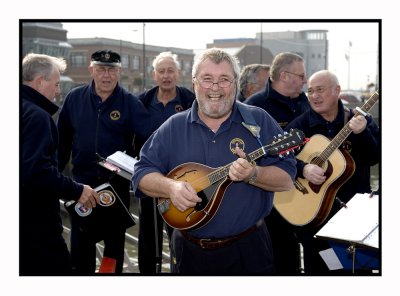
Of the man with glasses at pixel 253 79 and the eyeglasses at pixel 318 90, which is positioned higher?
the man with glasses at pixel 253 79

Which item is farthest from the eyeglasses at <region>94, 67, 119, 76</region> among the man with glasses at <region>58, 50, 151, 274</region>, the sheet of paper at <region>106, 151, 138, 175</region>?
the sheet of paper at <region>106, 151, 138, 175</region>

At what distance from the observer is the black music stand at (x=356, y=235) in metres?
3.89

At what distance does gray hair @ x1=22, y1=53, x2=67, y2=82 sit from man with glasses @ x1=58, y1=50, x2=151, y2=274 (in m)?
1.14

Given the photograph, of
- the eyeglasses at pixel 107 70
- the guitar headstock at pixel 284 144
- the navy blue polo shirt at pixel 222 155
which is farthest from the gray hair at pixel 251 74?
the guitar headstock at pixel 284 144

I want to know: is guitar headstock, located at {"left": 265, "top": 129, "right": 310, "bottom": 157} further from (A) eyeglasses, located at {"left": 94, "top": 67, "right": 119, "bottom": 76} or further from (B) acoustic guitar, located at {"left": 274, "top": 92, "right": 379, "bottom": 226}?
(A) eyeglasses, located at {"left": 94, "top": 67, "right": 119, "bottom": 76}

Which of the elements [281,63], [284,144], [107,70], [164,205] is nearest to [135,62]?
[107,70]

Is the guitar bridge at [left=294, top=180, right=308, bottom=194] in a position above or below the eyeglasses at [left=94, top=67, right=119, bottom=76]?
below

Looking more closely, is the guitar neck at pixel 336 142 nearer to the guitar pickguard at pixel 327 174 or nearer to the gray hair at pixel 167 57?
the guitar pickguard at pixel 327 174

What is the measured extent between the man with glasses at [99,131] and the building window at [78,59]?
2.35 metres

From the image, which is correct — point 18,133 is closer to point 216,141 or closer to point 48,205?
point 48,205

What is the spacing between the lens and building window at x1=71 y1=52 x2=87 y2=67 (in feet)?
27.1

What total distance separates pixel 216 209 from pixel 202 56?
85cm

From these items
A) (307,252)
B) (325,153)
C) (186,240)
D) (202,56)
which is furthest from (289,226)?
(202,56)

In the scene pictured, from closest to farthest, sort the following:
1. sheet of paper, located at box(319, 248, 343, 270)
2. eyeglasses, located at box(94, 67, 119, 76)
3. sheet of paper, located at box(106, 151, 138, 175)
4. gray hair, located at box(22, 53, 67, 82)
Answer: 1. gray hair, located at box(22, 53, 67, 82)
2. sheet of paper, located at box(319, 248, 343, 270)
3. sheet of paper, located at box(106, 151, 138, 175)
4. eyeglasses, located at box(94, 67, 119, 76)
